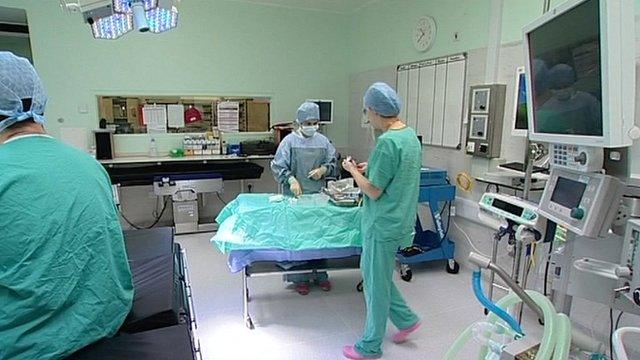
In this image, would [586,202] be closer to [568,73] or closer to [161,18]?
[568,73]

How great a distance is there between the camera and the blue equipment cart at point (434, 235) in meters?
3.42

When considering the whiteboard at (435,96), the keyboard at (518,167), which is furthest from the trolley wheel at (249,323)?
the whiteboard at (435,96)

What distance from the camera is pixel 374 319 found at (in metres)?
2.18

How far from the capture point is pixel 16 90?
1.20 meters

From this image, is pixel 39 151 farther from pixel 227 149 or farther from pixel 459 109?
pixel 227 149

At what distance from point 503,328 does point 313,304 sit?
6.15 ft

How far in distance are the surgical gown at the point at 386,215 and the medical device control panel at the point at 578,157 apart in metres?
0.75

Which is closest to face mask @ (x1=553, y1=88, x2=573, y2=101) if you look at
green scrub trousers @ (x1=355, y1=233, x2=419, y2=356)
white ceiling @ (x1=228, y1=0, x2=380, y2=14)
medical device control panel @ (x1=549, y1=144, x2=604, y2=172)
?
medical device control panel @ (x1=549, y1=144, x2=604, y2=172)

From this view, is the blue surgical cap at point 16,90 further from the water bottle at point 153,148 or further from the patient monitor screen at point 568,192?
the water bottle at point 153,148

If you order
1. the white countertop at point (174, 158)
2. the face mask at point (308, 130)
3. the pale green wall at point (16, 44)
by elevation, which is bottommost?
the white countertop at point (174, 158)

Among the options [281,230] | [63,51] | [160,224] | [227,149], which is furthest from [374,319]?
[63,51]

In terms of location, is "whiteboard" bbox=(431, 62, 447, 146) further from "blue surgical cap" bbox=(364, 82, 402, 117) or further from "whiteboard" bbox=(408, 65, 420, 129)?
"blue surgical cap" bbox=(364, 82, 402, 117)

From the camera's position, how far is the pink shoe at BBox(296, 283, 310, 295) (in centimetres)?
311

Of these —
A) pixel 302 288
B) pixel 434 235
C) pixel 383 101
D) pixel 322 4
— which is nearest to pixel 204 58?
pixel 322 4
